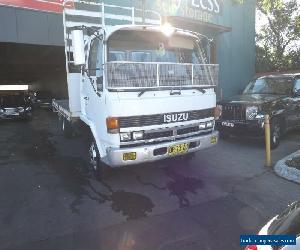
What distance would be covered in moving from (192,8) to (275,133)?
8394 mm

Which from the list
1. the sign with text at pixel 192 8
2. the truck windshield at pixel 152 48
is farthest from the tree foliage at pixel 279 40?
the truck windshield at pixel 152 48

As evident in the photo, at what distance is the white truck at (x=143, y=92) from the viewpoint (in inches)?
217

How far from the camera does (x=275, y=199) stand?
5566mm

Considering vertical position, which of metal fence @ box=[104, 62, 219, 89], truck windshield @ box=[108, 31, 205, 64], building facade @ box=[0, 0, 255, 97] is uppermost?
building facade @ box=[0, 0, 255, 97]

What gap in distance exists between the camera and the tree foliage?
25.0 metres

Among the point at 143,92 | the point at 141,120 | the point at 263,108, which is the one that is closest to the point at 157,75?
the point at 143,92

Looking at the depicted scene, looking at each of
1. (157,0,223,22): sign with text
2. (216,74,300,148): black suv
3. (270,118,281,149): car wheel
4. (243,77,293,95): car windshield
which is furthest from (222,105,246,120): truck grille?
(157,0,223,22): sign with text

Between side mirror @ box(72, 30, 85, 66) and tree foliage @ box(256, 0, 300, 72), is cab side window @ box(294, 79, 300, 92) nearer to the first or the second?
side mirror @ box(72, 30, 85, 66)

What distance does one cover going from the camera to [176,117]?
6012mm

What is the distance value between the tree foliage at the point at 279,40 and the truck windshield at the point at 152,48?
64.8 feet

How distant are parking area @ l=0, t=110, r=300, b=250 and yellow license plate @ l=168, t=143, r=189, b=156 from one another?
680mm

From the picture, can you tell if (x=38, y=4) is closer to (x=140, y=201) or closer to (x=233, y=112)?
(x=233, y=112)

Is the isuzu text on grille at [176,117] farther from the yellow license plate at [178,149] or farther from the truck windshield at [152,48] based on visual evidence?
the truck windshield at [152,48]

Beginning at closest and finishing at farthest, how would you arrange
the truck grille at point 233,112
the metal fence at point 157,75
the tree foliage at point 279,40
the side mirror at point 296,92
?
the metal fence at point 157,75 < the truck grille at point 233,112 < the side mirror at point 296,92 < the tree foliage at point 279,40
